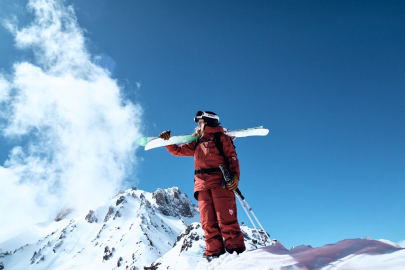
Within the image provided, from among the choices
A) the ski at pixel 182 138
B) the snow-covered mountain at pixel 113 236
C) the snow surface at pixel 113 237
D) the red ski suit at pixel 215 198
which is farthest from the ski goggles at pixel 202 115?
the snow-covered mountain at pixel 113 236

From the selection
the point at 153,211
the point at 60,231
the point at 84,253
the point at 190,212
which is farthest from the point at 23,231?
the point at 190,212

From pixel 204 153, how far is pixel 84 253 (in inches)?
6869

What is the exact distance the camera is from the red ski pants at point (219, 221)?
3898 mm

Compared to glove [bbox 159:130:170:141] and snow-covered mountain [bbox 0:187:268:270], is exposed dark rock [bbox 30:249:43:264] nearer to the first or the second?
snow-covered mountain [bbox 0:187:268:270]

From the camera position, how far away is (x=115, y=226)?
15500 cm

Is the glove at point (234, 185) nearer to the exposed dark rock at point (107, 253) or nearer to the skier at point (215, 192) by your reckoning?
the skier at point (215, 192)

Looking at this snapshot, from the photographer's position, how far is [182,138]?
5.92 metres

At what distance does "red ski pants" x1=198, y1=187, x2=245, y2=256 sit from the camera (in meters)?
3.90

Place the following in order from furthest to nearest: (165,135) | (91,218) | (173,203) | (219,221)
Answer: (173,203), (91,218), (165,135), (219,221)

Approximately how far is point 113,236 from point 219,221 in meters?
168

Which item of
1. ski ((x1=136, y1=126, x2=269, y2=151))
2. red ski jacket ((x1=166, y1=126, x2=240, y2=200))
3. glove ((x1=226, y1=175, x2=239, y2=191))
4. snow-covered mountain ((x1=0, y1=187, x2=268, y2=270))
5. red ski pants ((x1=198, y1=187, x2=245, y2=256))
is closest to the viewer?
red ski pants ((x1=198, y1=187, x2=245, y2=256))

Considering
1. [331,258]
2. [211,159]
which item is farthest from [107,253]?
[331,258]

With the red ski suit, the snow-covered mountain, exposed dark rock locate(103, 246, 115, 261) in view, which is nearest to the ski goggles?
the red ski suit

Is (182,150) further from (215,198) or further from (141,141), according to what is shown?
(215,198)
